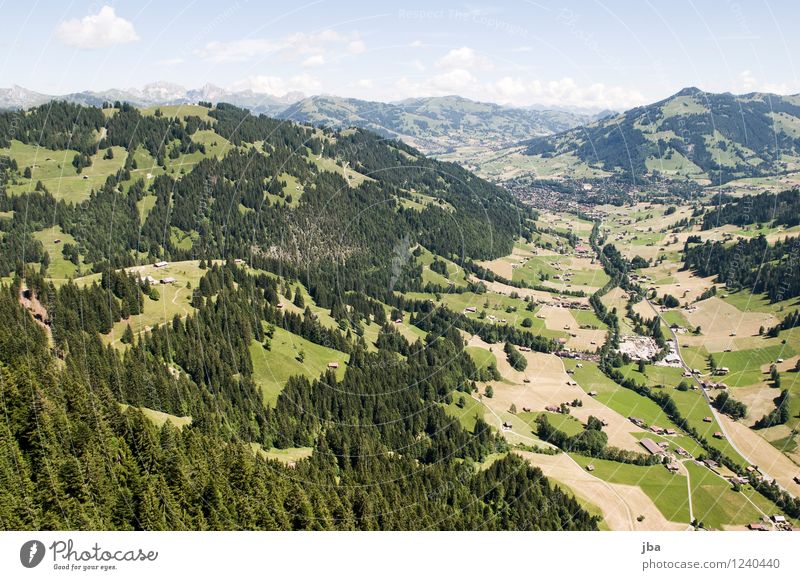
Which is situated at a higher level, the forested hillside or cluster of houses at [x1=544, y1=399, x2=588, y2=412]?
the forested hillside

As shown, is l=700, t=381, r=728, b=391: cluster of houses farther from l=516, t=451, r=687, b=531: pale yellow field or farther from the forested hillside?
the forested hillside

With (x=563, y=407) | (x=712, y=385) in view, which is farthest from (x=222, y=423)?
(x=712, y=385)

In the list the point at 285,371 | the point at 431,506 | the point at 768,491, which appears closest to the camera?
the point at 431,506

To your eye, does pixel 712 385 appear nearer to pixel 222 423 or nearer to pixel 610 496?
pixel 610 496

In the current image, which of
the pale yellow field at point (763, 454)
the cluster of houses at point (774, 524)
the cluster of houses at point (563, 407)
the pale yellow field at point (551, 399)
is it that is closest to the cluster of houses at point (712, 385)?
the pale yellow field at point (763, 454)

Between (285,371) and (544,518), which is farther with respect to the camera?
(285,371)

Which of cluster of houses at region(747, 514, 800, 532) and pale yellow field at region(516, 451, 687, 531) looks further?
cluster of houses at region(747, 514, 800, 532)

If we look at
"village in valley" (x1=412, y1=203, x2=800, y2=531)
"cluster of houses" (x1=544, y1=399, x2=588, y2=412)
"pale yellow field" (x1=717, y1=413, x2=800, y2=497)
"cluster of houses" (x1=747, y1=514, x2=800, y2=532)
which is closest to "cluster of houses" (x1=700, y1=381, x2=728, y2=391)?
"village in valley" (x1=412, y1=203, x2=800, y2=531)

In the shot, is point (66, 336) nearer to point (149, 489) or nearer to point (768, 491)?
point (149, 489)

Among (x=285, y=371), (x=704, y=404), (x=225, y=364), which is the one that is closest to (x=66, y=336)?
(x=225, y=364)

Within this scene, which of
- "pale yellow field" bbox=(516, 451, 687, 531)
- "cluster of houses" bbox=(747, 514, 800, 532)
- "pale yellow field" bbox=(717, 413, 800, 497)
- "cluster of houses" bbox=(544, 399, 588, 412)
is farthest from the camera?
"cluster of houses" bbox=(544, 399, 588, 412)

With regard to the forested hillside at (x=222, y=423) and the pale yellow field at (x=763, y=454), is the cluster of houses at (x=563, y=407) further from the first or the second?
the pale yellow field at (x=763, y=454)
